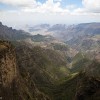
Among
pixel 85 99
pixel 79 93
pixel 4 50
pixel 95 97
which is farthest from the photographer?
pixel 4 50

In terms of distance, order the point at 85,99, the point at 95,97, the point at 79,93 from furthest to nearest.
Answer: the point at 79,93, the point at 85,99, the point at 95,97

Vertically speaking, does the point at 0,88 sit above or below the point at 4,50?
below

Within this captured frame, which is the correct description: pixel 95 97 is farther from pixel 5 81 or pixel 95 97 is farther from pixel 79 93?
pixel 5 81

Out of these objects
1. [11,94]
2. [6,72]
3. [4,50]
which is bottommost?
[11,94]

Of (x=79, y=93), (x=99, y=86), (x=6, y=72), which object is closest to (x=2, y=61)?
(x=6, y=72)

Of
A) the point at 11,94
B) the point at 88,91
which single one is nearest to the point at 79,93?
the point at 88,91

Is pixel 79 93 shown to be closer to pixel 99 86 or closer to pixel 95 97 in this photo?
pixel 99 86

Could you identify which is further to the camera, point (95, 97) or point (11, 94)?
point (11, 94)

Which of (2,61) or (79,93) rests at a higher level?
(2,61)

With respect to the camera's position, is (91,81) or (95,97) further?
(91,81)
